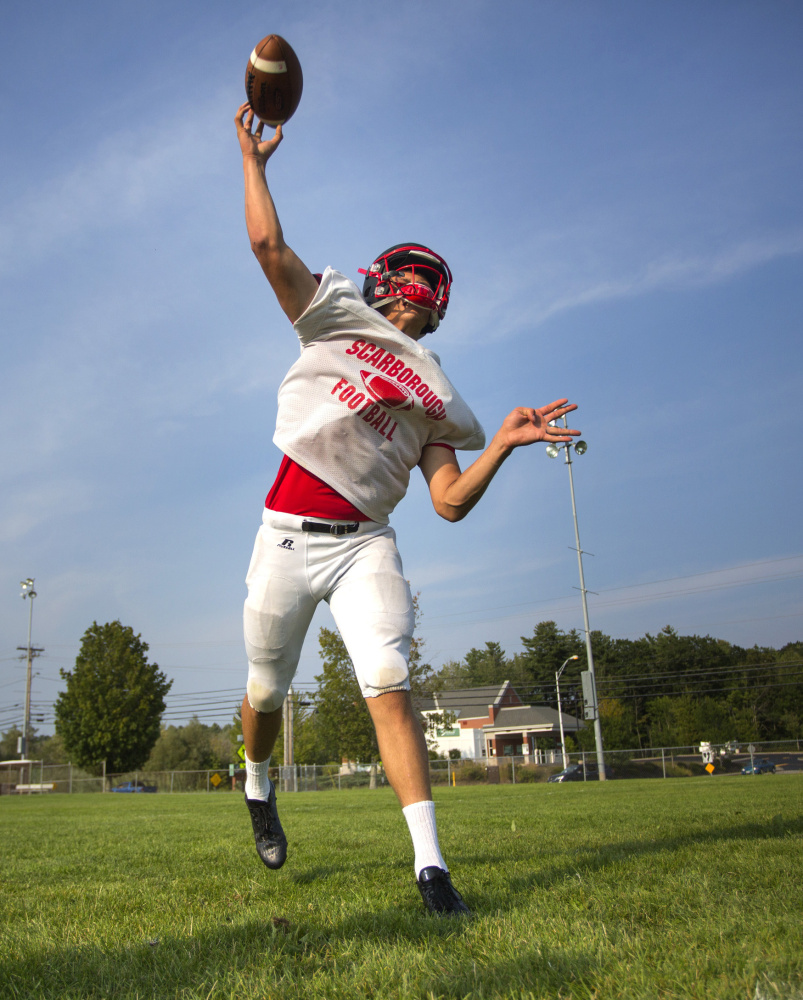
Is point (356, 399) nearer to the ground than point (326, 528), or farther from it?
farther from it

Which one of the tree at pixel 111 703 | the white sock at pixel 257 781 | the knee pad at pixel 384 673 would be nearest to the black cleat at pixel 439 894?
the knee pad at pixel 384 673

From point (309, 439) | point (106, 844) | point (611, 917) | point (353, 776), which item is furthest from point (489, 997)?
point (353, 776)

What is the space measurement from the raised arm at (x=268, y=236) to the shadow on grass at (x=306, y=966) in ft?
7.96

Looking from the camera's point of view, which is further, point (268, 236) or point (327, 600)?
point (327, 600)

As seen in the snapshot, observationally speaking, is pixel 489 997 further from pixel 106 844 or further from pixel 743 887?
pixel 106 844

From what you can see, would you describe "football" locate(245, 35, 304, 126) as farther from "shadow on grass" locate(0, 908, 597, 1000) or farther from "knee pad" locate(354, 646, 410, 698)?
"shadow on grass" locate(0, 908, 597, 1000)

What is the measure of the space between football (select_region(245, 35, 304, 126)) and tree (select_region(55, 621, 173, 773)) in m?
46.3

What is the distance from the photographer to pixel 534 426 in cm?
316

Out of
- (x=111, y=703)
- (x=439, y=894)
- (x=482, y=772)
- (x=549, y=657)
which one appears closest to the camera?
(x=439, y=894)

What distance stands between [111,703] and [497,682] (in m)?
62.2

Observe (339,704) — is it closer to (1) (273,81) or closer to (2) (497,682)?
(1) (273,81)

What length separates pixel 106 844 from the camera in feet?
20.9

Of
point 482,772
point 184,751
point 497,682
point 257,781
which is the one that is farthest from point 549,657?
point 257,781

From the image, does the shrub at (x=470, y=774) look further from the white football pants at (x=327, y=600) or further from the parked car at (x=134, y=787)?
the white football pants at (x=327, y=600)
